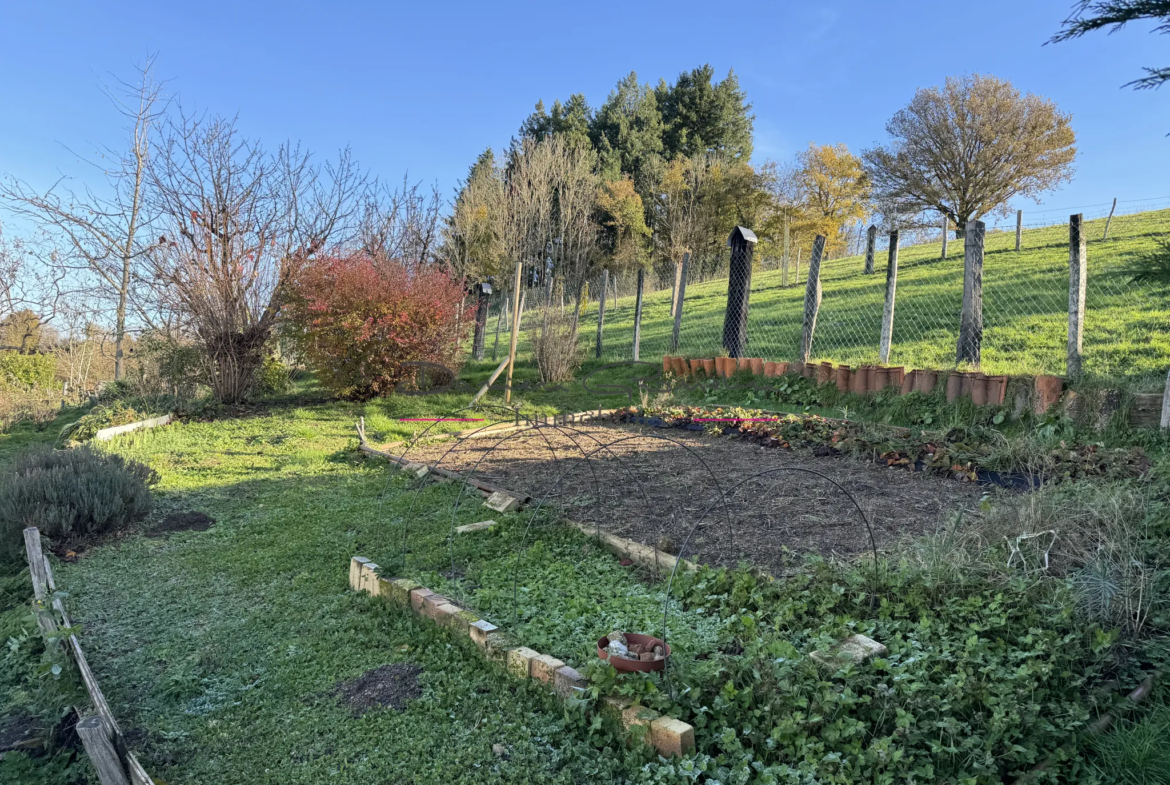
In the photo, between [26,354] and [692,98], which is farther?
[692,98]

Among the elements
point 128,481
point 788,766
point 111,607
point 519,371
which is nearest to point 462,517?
point 111,607

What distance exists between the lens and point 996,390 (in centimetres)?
612

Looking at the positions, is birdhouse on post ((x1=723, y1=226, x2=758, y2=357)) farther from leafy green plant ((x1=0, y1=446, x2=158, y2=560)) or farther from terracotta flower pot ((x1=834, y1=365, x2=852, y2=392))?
leafy green plant ((x1=0, y1=446, x2=158, y2=560))

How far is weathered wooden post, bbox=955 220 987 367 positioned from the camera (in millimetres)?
7145

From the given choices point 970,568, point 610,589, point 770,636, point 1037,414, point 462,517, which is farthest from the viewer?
point 1037,414

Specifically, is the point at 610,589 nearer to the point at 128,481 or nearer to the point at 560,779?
the point at 560,779

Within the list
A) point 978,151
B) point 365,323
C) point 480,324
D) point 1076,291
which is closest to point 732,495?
point 1076,291

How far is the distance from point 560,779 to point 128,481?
4700mm

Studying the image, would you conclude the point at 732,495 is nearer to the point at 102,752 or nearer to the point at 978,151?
the point at 102,752

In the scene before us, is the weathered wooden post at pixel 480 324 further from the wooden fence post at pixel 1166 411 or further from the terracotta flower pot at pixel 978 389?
the wooden fence post at pixel 1166 411

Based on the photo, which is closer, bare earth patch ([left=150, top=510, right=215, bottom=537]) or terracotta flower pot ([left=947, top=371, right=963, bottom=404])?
bare earth patch ([left=150, top=510, right=215, bottom=537])

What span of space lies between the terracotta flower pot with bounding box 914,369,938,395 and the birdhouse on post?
3.10 metres

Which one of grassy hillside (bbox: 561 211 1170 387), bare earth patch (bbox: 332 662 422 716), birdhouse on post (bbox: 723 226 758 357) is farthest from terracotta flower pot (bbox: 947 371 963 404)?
bare earth patch (bbox: 332 662 422 716)

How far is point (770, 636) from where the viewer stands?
2.65 metres
